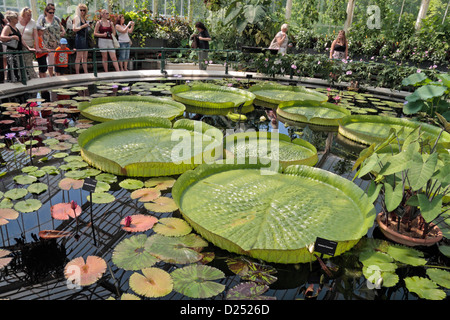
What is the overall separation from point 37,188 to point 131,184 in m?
0.75

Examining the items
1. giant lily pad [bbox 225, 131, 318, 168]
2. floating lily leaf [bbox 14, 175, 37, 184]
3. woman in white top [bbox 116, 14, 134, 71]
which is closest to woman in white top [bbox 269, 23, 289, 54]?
woman in white top [bbox 116, 14, 134, 71]

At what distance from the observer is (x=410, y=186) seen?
231 cm

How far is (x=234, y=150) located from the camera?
148 inches

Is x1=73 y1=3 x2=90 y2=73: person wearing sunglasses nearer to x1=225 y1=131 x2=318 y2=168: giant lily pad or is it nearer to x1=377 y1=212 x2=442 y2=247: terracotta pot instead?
x1=225 y1=131 x2=318 y2=168: giant lily pad

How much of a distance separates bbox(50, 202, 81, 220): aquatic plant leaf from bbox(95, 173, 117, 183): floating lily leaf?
1.56 ft

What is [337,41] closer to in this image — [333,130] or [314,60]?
[314,60]

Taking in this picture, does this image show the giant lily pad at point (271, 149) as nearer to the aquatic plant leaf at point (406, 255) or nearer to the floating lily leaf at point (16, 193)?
the aquatic plant leaf at point (406, 255)

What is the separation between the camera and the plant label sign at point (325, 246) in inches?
77.3

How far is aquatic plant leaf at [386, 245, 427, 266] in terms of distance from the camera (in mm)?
2316

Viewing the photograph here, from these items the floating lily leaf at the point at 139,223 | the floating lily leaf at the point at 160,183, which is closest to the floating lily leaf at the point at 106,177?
the floating lily leaf at the point at 160,183

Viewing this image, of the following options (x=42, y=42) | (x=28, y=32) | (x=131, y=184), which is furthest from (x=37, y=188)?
(x=42, y=42)

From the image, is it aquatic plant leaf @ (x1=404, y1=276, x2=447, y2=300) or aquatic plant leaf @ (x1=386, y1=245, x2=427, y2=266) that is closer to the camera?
aquatic plant leaf @ (x1=404, y1=276, x2=447, y2=300)

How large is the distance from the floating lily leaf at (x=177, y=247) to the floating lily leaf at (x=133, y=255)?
0.13 feet

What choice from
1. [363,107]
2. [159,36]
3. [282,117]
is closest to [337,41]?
[363,107]
